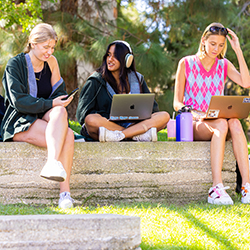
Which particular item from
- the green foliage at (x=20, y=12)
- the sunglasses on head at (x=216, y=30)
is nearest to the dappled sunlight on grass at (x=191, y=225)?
the sunglasses on head at (x=216, y=30)

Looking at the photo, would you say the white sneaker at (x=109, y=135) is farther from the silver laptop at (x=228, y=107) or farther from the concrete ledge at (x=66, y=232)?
the concrete ledge at (x=66, y=232)

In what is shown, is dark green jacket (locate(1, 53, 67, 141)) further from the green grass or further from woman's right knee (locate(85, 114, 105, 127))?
the green grass

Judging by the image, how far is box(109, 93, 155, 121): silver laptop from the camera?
2777 millimetres

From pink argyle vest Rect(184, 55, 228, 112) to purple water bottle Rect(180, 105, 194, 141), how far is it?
28 centimetres

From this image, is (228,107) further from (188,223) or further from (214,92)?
(188,223)

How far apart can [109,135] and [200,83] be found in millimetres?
1050

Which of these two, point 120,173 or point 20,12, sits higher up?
point 20,12

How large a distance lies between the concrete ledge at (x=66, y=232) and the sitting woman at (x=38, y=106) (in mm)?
844

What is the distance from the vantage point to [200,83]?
3348 mm

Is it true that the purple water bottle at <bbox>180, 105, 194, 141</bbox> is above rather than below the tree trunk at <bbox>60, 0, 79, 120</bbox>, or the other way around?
below

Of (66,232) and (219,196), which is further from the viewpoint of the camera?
(219,196)

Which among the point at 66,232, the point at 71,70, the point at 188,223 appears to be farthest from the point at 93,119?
the point at 71,70

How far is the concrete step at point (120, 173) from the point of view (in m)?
2.78

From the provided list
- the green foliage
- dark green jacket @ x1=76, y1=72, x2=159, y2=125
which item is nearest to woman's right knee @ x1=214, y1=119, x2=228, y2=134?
dark green jacket @ x1=76, y1=72, x2=159, y2=125
